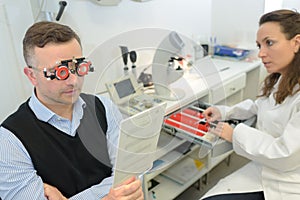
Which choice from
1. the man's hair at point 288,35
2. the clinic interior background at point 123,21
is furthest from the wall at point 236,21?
the man's hair at point 288,35

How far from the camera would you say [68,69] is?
875 mm

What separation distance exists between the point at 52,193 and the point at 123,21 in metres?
1.35

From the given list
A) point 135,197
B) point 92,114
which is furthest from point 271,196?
point 92,114

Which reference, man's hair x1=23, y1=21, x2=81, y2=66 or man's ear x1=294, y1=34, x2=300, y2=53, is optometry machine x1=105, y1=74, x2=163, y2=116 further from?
man's ear x1=294, y1=34, x2=300, y2=53

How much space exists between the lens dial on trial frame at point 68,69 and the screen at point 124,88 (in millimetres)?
493

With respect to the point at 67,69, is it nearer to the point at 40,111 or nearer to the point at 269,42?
the point at 40,111

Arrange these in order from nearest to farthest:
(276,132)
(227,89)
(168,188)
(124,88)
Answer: (276,132), (124,88), (168,188), (227,89)

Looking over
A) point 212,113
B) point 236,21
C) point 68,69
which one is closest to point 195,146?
point 212,113

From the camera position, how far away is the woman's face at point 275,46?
49.6 inches

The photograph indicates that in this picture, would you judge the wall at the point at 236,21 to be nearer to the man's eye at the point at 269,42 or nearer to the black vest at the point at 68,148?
the man's eye at the point at 269,42

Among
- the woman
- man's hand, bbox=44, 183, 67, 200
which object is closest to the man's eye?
the woman

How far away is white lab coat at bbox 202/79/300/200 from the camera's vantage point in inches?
46.3

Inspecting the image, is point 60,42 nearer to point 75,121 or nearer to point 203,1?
point 75,121

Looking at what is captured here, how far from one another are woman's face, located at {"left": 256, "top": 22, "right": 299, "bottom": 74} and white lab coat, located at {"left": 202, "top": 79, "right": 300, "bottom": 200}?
17 centimetres
